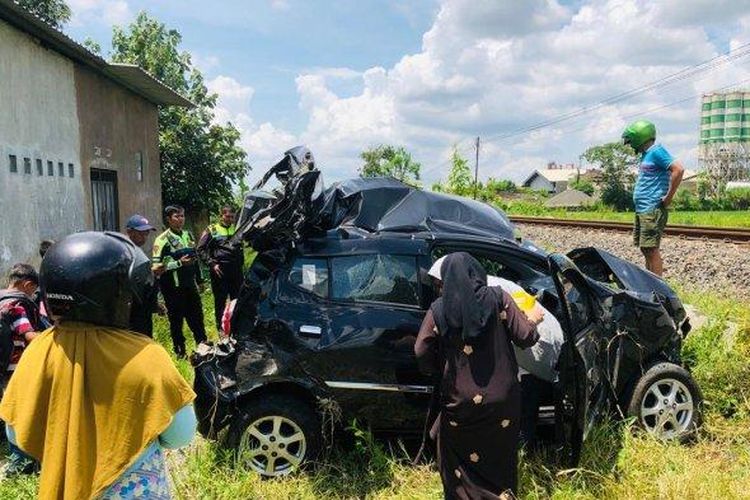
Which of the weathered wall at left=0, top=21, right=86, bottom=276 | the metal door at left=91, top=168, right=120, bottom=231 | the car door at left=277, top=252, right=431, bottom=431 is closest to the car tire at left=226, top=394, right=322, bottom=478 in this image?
the car door at left=277, top=252, right=431, bottom=431

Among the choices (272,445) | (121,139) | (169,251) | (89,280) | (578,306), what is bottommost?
(272,445)

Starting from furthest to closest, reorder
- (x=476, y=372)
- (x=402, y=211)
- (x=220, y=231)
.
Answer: (x=220, y=231)
(x=402, y=211)
(x=476, y=372)

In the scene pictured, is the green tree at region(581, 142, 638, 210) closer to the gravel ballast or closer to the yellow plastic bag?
the gravel ballast

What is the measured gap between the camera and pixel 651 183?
6.42m

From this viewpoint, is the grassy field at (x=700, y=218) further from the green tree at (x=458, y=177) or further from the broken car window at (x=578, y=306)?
the broken car window at (x=578, y=306)

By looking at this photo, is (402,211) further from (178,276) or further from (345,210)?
(178,276)

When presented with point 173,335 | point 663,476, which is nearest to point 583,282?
point 663,476

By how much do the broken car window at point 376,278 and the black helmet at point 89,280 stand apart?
2416 mm

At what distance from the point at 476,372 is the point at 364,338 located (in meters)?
1.17

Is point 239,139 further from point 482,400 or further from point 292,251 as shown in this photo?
point 482,400

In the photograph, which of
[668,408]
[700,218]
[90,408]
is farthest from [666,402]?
[700,218]

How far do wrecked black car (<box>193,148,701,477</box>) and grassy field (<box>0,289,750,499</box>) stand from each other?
0.51 ft

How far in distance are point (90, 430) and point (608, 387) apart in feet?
11.5

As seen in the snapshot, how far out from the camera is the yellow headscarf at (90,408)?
1880 millimetres
